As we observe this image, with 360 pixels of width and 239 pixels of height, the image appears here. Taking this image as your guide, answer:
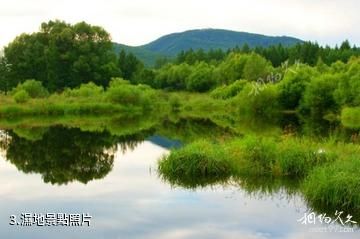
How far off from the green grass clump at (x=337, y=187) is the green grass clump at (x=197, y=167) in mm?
3479

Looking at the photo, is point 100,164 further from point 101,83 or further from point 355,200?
point 101,83

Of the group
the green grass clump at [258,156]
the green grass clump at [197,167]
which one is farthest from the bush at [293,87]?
the green grass clump at [197,167]

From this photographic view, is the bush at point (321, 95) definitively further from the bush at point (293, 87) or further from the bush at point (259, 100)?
the bush at point (259, 100)

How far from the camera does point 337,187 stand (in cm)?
1267

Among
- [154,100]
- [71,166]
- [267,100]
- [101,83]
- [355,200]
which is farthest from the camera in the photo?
[101,83]

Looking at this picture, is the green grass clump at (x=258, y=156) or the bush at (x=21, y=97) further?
the bush at (x=21, y=97)

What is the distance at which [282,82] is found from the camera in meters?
55.7

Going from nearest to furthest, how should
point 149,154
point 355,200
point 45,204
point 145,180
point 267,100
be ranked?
point 355,200
point 45,204
point 145,180
point 149,154
point 267,100

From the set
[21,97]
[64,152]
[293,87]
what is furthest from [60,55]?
[64,152]

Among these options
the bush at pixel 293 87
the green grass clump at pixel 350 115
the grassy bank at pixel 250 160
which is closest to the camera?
the grassy bank at pixel 250 160

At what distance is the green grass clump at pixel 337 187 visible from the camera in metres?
12.4

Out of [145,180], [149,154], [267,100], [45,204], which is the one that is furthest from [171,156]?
[267,100]

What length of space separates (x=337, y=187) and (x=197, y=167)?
4.91 meters

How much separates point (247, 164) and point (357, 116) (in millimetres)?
29315
